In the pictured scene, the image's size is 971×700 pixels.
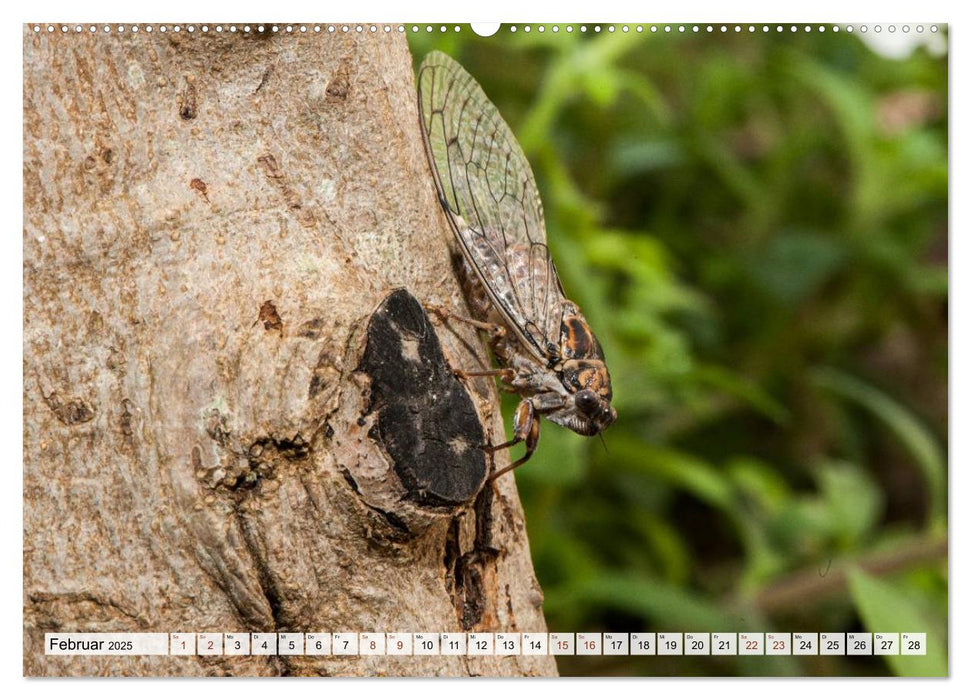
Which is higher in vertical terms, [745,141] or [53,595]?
[745,141]

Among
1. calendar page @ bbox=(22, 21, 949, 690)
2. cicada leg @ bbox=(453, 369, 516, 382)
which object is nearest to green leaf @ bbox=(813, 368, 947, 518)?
calendar page @ bbox=(22, 21, 949, 690)

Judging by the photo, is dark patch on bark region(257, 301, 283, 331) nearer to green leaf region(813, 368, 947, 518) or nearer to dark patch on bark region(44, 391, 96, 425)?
dark patch on bark region(44, 391, 96, 425)

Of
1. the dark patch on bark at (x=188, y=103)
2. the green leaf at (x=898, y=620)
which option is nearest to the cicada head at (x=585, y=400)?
the dark patch on bark at (x=188, y=103)

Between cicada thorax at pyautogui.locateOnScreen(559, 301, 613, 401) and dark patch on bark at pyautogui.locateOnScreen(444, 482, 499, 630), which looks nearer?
dark patch on bark at pyautogui.locateOnScreen(444, 482, 499, 630)

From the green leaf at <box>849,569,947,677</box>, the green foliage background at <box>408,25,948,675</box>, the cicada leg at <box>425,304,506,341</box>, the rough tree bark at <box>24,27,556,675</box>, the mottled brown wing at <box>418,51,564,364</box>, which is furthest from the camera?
the green foliage background at <box>408,25,948,675</box>

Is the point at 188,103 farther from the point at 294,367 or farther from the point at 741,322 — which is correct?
the point at 741,322

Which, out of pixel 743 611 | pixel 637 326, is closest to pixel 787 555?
pixel 743 611

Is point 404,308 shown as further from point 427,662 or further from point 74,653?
point 74,653
